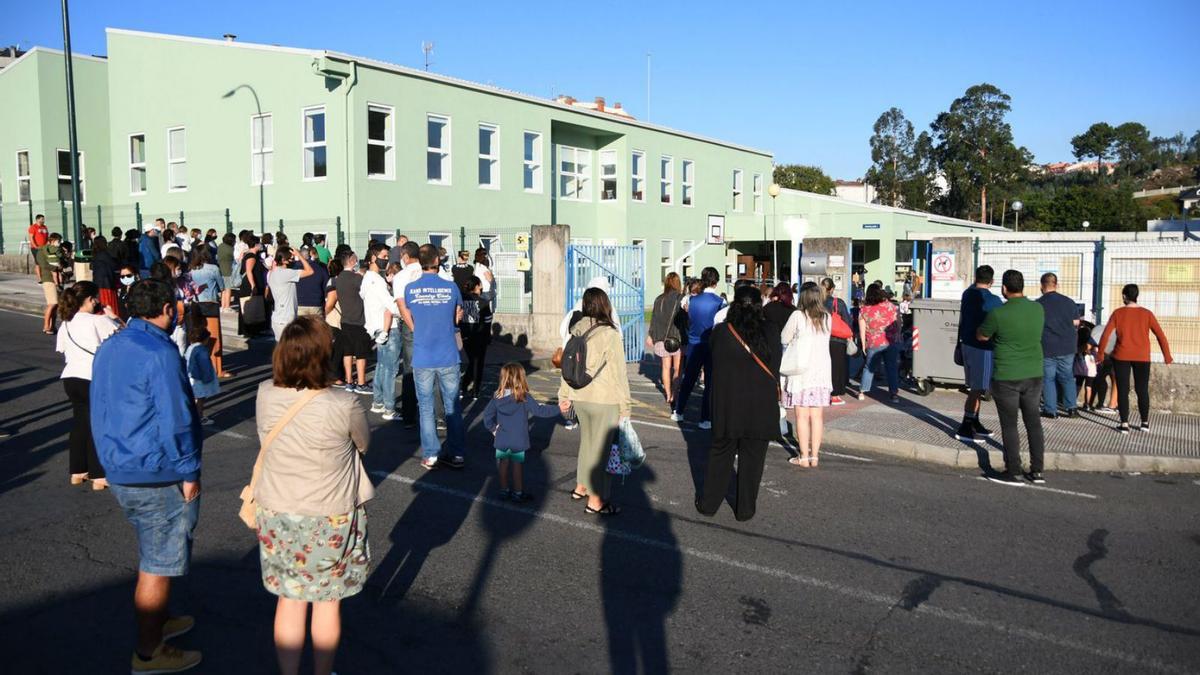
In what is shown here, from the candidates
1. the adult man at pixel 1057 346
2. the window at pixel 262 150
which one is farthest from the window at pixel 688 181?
the adult man at pixel 1057 346

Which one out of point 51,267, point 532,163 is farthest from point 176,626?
point 532,163

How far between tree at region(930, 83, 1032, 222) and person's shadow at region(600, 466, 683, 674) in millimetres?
61700

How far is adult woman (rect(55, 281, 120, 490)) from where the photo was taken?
6.99m

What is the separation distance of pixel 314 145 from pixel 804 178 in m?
48.0

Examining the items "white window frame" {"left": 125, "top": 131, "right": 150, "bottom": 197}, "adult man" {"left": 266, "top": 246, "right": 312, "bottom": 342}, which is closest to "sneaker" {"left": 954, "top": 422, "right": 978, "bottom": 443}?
"adult man" {"left": 266, "top": 246, "right": 312, "bottom": 342}

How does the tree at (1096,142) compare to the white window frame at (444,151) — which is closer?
the white window frame at (444,151)

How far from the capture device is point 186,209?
24328 mm

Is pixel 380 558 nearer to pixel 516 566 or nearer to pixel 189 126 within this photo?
pixel 516 566

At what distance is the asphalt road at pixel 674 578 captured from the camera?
456 cm

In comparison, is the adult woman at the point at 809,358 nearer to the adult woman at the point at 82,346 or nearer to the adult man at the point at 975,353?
the adult man at the point at 975,353

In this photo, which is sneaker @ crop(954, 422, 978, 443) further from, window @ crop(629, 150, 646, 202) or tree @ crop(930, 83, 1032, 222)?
tree @ crop(930, 83, 1032, 222)

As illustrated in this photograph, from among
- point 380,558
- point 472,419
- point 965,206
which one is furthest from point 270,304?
point 965,206

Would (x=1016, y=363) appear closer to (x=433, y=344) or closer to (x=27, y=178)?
(x=433, y=344)

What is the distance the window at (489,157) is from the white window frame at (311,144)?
459 centimetres
